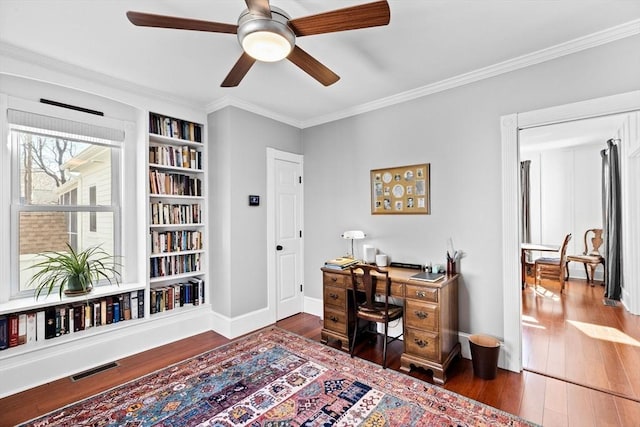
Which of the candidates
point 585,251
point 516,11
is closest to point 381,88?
point 516,11

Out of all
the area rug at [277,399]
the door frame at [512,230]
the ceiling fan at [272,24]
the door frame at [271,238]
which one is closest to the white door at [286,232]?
the door frame at [271,238]

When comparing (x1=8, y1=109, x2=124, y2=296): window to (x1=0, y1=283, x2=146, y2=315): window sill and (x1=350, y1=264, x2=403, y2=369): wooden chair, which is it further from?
(x1=350, y1=264, x2=403, y2=369): wooden chair

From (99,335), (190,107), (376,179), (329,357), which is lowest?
(329,357)

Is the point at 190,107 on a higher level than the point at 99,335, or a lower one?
higher

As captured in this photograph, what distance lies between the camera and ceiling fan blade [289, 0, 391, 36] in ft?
4.82

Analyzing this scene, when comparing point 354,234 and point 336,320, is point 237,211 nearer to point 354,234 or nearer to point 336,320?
point 354,234

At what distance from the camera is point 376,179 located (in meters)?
3.51

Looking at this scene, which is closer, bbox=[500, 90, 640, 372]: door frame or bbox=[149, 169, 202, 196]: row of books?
bbox=[500, 90, 640, 372]: door frame

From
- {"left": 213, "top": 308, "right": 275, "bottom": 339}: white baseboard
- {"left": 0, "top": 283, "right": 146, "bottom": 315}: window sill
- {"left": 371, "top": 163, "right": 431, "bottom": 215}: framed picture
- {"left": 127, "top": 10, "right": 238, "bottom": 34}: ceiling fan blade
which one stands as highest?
{"left": 127, "top": 10, "right": 238, "bottom": 34}: ceiling fan blade

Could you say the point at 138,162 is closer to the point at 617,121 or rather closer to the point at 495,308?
the point at 495,308

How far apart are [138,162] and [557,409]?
13.6ft

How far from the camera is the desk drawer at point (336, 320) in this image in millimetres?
3057

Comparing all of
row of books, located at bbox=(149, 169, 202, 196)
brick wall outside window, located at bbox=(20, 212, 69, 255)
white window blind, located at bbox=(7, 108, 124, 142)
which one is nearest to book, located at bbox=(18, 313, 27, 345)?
brick wall outside window, located at bbox=(20, 212, 69, 255)

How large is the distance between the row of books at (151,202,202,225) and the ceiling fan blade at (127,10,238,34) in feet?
6.76
